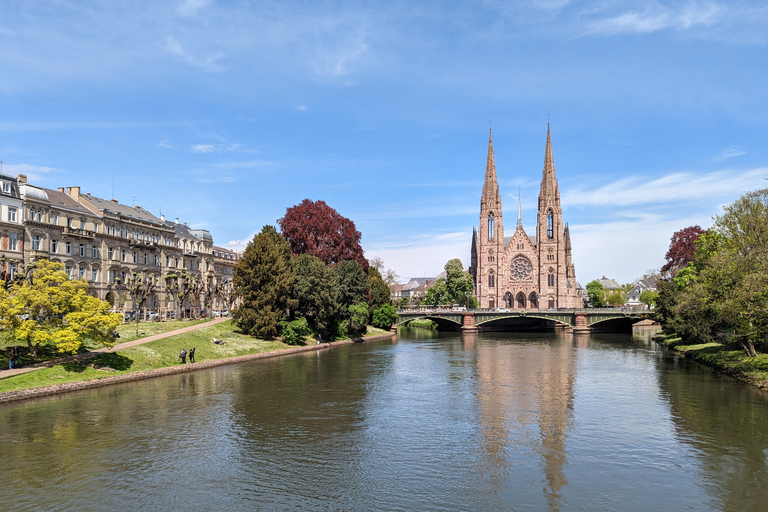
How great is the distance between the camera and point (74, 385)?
3806cm

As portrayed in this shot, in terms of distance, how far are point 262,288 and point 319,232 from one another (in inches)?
946

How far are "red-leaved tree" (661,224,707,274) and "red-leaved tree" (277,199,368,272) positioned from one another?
5939 cm

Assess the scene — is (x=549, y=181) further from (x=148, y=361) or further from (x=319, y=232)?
(x=148, y=361)

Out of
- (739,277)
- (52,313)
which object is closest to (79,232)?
(52,313)

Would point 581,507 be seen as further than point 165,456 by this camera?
No

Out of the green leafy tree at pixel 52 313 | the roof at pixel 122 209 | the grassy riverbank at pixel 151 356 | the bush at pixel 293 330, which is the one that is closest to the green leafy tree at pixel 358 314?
the bush at pixel 293 330

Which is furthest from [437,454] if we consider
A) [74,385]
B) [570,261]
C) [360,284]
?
[570,261]

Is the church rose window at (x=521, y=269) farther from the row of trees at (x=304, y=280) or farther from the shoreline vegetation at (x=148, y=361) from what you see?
the shoreline vegetation at (x=148, y=361)

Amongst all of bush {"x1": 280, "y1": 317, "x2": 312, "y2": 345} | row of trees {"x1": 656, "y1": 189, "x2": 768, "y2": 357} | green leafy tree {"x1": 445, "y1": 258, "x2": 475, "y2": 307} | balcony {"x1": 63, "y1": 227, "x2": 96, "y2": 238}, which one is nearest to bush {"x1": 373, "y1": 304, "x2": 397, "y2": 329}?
bush {"x1": 280, "y1": 317, "x2": 312, "y2": 345}

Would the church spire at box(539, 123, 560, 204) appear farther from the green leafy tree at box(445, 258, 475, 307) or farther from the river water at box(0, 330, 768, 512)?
the river water at box(0, 330, 768, 512)

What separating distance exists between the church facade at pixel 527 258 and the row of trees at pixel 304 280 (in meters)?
66.8

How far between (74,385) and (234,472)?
22.5m

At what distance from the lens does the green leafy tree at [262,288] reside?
66.1m

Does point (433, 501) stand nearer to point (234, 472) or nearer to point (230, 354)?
point (234, 472)
